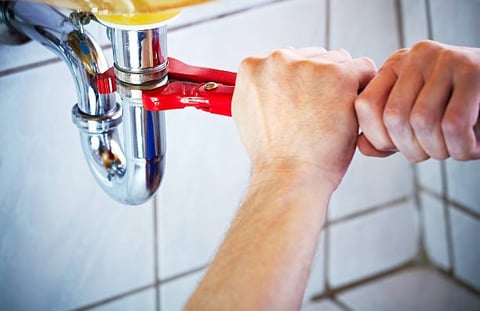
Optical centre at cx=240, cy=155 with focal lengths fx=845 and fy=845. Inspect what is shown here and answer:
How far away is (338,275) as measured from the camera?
98cm

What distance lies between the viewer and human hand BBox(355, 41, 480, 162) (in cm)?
46

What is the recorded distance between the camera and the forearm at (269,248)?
18.6 inches

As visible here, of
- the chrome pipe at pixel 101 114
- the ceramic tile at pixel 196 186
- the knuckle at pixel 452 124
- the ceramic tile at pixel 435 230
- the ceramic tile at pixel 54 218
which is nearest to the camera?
the knuckle at pixel 452 124

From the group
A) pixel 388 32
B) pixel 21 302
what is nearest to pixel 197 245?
pixel 21 302

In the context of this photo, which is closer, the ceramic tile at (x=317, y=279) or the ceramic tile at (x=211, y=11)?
the ceramic tile at (x=211, y=11)

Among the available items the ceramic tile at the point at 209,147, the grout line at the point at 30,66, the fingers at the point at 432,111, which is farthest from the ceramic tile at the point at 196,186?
the fingers at the point at 432,111

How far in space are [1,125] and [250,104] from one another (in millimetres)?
244

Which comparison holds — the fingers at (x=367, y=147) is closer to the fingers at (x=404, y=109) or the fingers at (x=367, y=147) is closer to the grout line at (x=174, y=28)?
the fingers at (x=404, y=109)

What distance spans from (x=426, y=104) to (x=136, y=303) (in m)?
0.45

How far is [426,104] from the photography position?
469 mm

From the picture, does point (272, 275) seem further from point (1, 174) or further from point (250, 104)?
point (1, 174)

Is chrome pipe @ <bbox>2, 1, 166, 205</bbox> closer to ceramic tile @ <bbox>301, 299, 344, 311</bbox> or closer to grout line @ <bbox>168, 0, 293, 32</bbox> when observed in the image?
grout line @ <bbox>168, 0, 293, 32</bbox>

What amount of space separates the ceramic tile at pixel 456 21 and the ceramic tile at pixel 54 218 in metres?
0.38

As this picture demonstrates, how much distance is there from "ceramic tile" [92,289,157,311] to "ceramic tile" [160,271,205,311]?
11 mm
